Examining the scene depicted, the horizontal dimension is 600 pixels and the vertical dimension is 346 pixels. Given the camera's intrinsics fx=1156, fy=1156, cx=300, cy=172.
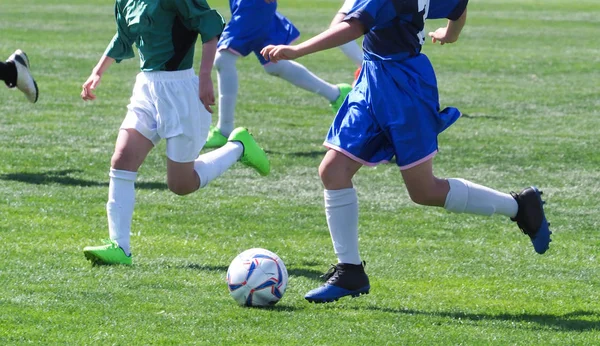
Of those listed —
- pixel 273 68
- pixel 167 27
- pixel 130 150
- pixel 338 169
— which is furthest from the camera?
pixel 273 68

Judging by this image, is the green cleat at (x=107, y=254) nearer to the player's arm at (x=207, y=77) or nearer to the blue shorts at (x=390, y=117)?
the player's arm at (x=207, y=77)

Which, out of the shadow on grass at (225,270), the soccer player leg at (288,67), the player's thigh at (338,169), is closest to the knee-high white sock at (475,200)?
the player's thigh at (338,169)

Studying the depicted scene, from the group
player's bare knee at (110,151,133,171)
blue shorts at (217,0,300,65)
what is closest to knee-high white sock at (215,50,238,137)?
blue shorts at (217,0,300,65)

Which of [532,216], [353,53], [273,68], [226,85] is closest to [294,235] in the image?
[532,216]

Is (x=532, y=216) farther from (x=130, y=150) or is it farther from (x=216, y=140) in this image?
(x=216, y=140)

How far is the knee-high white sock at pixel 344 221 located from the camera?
224 inches

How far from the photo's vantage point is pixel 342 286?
570cm

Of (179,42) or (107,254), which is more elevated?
(179,42)

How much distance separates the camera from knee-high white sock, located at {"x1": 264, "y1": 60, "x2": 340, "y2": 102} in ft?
38.1

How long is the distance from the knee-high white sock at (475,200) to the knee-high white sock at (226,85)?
5376mm

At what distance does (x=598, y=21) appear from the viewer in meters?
30.8

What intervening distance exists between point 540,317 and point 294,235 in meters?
2.43

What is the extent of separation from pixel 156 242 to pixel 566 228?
283cm

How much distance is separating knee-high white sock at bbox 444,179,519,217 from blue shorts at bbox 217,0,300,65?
498 centimetres
